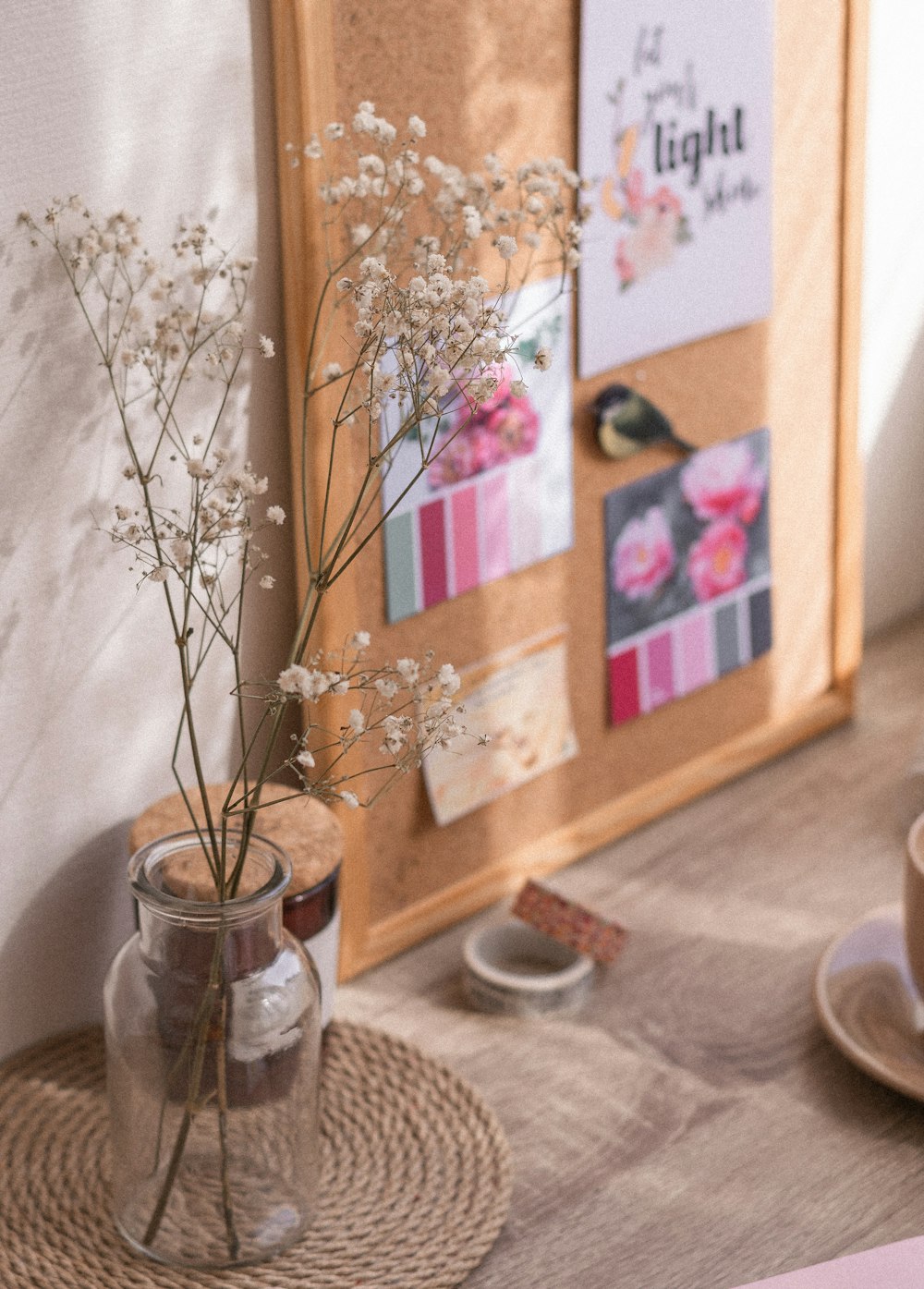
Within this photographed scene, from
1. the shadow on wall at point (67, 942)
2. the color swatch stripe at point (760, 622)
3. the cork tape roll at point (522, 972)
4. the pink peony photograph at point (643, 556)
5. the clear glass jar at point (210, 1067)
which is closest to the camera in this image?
the clear glass jar at point (210, 1067)

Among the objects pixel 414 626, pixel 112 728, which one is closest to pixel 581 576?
pixel 414 626

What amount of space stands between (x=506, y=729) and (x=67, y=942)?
16.3 inches

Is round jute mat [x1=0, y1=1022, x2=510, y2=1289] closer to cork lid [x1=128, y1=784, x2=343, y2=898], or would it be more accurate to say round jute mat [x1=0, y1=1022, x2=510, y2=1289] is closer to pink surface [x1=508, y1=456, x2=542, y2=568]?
cork lid [x1=128, y1=784, x2=343, y2=898]

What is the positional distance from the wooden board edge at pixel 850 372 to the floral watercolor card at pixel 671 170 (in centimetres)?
13

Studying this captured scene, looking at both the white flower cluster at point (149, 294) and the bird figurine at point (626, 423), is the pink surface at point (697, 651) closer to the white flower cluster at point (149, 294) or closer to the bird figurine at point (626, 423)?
the bird figurine at point (626, 423)

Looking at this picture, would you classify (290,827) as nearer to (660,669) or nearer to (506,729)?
(506,729)

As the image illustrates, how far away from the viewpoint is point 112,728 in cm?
128

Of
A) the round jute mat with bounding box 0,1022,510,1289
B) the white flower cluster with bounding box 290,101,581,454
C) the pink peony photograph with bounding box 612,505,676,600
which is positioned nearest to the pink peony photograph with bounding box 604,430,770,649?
the pink peony photograph with bounding box 612,505,676,600

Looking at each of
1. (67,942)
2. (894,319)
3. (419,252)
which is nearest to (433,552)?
(419,252)

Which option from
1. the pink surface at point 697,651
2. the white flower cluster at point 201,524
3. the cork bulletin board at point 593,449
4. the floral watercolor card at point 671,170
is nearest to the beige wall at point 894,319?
the cork bulletin board at point 593,449

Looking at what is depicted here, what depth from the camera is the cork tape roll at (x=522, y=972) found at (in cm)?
139

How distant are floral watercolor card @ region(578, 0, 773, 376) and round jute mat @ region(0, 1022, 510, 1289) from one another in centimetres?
61

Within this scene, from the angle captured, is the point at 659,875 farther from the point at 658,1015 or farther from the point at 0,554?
the point at 0,554

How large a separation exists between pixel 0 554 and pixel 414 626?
1.18 feet
